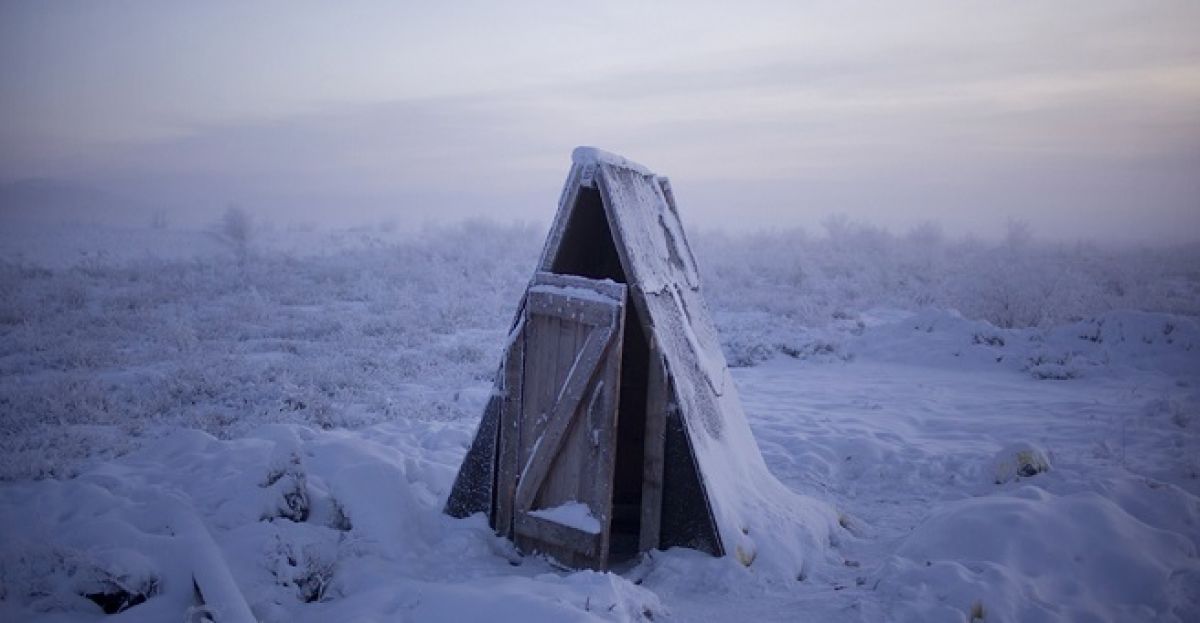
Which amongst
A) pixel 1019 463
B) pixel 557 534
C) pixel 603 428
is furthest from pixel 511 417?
pixel 1019 463

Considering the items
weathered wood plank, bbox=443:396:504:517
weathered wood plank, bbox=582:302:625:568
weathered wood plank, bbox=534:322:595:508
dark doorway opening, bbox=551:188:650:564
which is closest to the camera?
weathered wood plank, bbox=582:302:625:568

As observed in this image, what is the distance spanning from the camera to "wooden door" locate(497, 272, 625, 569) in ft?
15.6

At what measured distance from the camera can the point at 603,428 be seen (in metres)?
4.76

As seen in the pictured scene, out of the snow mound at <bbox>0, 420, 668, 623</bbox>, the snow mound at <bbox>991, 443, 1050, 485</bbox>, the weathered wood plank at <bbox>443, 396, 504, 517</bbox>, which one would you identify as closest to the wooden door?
the weathered wood plank at <bbox>443, 396, 504, 517</bbox>

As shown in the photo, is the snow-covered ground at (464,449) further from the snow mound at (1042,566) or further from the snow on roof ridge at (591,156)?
the snow on roof ridge at (591,156)

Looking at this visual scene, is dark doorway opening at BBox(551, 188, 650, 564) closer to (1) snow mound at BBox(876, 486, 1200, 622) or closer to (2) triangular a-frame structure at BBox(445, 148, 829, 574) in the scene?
(2) triangular a-frame structure at BBox(445, 148, 829, 574)

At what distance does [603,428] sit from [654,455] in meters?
0.55

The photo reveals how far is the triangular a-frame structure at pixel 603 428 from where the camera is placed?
482 centimetres

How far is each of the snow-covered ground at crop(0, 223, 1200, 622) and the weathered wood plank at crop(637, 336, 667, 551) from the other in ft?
0.74

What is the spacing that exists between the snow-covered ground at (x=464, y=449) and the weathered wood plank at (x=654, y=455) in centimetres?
23

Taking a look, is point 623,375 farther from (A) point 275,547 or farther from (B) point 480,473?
(A) point 275,547

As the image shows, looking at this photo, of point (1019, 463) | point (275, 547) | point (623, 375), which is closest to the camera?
point (275, 547)

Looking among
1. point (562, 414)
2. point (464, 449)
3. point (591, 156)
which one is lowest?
point (464, 449)

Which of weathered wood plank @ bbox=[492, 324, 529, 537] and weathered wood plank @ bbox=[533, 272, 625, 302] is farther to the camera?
weathered wood plank @ bbox=[492, 324, 529, 537]
